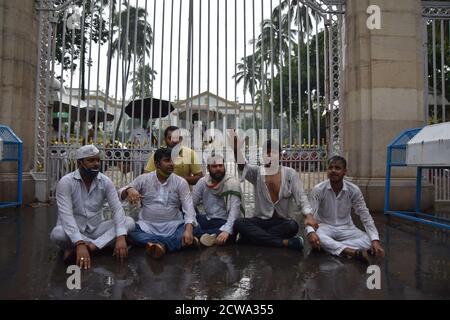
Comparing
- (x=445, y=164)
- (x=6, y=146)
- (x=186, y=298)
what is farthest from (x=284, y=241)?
(x=6, y=146)

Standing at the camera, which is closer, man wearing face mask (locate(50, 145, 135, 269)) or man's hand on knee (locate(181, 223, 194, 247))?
man wearing face mask (locate(50, 145, 135, 269))

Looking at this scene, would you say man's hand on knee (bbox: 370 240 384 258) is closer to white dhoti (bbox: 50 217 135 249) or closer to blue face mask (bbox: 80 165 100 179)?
white dhoti (bbox: 50 217 135 249)

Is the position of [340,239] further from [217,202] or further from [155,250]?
[155,250]

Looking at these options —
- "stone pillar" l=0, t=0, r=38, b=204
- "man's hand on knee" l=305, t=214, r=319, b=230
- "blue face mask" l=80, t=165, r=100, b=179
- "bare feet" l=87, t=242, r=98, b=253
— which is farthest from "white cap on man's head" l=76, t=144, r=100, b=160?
"stone pillar" l=0, t=0, r=38, b=204

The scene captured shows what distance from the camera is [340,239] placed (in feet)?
13.2

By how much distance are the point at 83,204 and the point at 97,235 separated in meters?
0.36

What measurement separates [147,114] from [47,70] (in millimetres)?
2130

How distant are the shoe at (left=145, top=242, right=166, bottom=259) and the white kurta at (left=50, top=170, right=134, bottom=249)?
274 millimetres

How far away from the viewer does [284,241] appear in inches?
165

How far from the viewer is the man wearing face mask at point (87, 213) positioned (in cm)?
359

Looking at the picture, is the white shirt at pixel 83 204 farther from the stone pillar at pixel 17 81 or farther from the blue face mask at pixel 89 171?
the stone pillar at pixel 17 81

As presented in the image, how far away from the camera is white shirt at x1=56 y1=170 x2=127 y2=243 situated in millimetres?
3621

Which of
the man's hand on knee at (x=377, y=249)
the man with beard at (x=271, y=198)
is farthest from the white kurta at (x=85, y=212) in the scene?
the man's hand on knee at (x=377, y=249)
